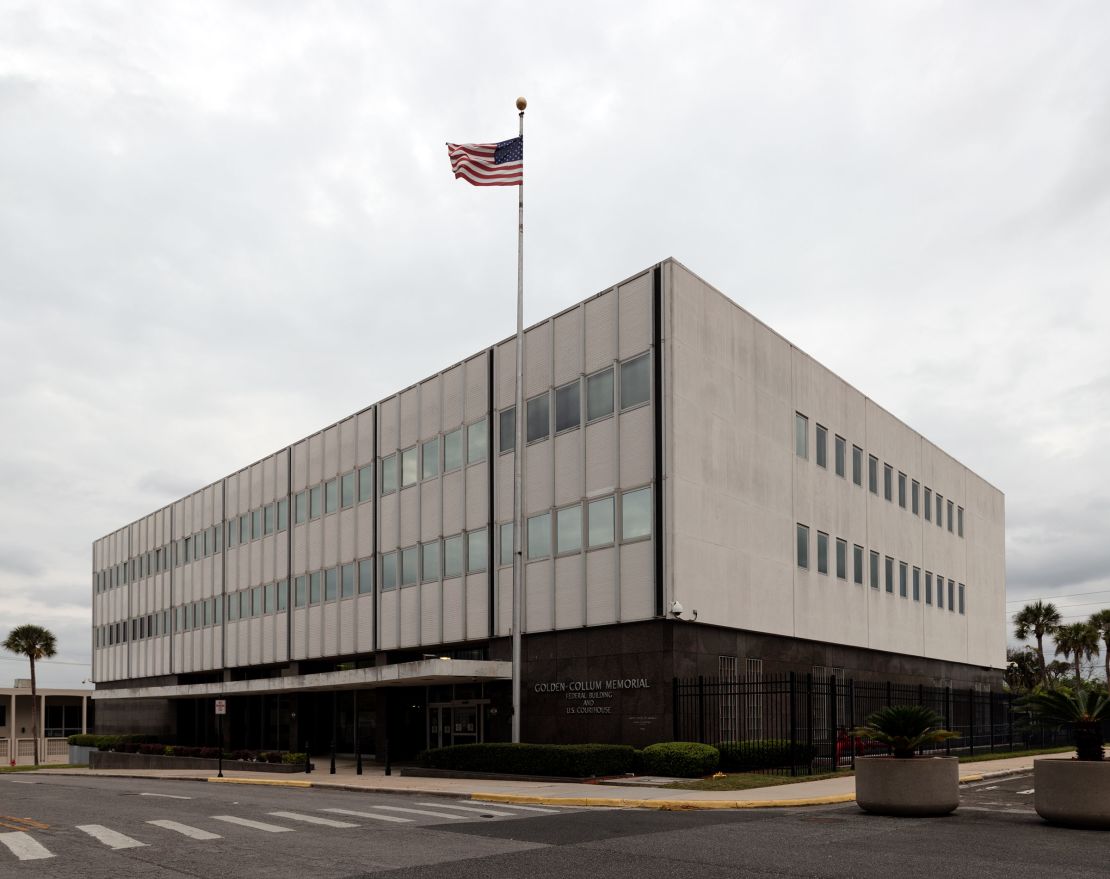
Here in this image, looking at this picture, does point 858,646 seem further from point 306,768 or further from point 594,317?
point 306,768

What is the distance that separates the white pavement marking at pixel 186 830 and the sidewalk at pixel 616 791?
7.42 meters

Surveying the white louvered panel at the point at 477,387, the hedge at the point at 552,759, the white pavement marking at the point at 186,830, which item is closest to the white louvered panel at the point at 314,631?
the white louvered panel at the point at 477,387

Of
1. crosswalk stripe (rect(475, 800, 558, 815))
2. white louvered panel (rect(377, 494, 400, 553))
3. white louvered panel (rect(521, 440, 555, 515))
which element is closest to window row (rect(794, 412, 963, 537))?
white louvered panel (rect(521, 440, 555, 515))

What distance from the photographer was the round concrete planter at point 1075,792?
16.7m

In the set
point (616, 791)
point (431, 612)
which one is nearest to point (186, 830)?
point (616, 791)

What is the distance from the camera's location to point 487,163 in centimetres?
3472

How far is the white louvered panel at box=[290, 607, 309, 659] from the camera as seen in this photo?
52.0 metres

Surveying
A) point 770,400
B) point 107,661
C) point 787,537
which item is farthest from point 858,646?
point 107,661

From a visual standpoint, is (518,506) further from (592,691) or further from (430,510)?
(430,510)

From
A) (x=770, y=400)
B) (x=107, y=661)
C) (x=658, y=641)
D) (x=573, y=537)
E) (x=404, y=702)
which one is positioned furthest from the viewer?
(x=107, y=661)

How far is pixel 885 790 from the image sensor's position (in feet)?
62.5

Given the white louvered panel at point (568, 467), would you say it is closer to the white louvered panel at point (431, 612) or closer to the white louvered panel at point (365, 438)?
the white louvered panel at point (431, 612)

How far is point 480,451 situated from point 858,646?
16665mm

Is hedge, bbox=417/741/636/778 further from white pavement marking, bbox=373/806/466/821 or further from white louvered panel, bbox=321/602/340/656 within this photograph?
white louvered panel, bbox=321/602/340/656
